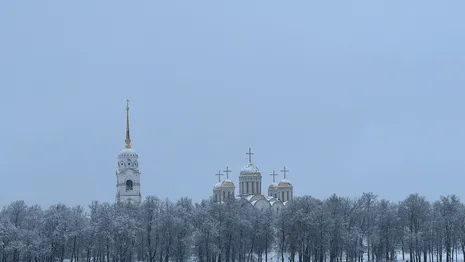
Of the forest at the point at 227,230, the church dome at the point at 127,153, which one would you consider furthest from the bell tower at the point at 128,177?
the forest at the point at 227,230

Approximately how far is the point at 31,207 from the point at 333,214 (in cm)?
3577

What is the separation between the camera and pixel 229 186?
134 m

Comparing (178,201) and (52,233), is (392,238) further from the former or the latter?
(52,233)

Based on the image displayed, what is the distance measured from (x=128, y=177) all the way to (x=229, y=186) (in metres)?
19.9

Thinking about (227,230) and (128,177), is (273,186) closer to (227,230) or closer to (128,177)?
(128,177)

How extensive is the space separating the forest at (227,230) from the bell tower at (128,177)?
4977cm

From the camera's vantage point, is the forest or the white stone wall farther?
the white stone wall

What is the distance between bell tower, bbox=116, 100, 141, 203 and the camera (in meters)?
140

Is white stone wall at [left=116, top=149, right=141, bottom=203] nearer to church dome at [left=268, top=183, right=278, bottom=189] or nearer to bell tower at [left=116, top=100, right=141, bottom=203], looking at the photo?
bell tower at [left=116, top=100, right=141, bottom=203]

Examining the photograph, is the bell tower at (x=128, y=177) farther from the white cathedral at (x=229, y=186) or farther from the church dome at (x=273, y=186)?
the church dome at (x=273, y=186)

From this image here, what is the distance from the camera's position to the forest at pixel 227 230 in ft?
264

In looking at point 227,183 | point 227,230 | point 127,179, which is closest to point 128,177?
point 127,179

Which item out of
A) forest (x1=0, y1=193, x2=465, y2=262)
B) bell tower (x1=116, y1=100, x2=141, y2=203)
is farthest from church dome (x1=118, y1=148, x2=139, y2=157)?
forest (x1=0, y1=193, x2=465, y2=262)

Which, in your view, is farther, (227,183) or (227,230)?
(227,183)
